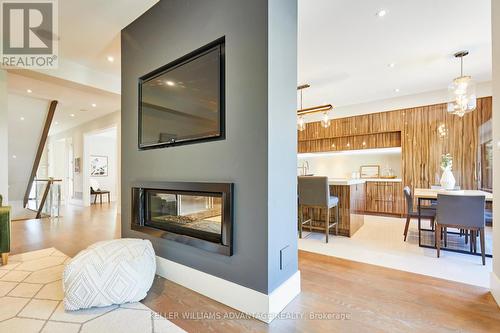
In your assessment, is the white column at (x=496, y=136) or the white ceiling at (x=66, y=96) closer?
the white column at (x=496, y=136)

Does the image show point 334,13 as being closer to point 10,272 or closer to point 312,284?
point 312,284

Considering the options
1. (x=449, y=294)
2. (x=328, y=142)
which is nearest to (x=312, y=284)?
(x=449, y=294)

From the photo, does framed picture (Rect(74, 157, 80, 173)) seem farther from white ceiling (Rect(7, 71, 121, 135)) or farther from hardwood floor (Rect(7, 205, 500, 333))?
hardwood floor (Rect(7, 205, 500, 333))

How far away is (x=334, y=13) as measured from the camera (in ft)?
8.21

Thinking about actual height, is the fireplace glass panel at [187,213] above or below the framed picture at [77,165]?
below

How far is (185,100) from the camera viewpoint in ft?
6.98

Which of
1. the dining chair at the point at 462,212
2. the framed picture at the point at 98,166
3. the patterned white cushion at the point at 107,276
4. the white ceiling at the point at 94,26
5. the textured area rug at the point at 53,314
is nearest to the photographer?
the textured area rug at the point at 53,314

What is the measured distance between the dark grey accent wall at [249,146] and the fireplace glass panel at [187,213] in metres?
0.16

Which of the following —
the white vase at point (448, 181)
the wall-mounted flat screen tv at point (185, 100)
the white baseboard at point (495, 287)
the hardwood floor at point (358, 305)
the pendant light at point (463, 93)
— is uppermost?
the pendant light at point (463, 93)

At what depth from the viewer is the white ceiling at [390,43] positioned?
7.94 ft

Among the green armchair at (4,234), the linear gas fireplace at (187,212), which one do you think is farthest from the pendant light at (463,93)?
the green armchair at (4,234)

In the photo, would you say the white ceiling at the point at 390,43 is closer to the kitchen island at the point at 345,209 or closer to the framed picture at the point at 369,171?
the kitchen island at the point at 345,209

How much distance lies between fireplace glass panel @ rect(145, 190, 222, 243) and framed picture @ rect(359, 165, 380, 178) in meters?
5.45

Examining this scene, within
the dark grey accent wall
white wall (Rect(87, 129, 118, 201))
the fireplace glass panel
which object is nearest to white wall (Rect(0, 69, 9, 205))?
the fireplace glass panel
